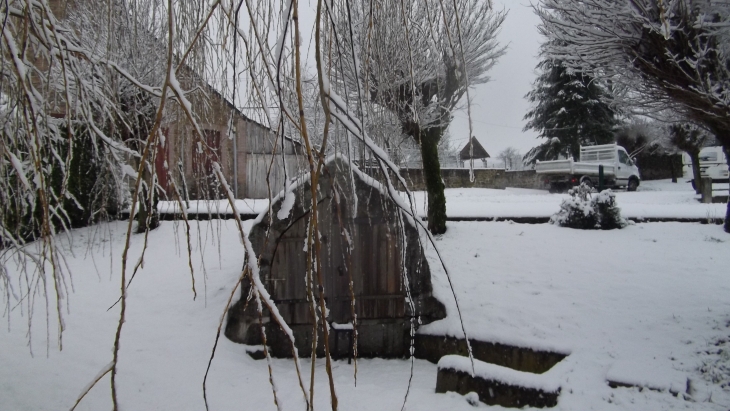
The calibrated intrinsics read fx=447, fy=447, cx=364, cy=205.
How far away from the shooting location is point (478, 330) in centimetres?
502

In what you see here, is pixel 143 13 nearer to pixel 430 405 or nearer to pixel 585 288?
pixel 430 405

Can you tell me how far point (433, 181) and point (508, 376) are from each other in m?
5.15

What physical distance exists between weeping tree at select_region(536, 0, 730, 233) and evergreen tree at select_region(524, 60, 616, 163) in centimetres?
1920

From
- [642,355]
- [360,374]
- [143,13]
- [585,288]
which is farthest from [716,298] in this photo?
[143,13]

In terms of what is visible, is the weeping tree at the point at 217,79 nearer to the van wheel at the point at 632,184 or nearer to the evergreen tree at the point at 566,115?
the van wheel at the point at 632,184

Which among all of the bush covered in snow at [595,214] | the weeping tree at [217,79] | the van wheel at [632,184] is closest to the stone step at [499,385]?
the weeping tree at [217,79]

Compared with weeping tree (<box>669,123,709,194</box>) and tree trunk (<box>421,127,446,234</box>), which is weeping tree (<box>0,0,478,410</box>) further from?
weeping tree (<box>669,123,709,194</box>)

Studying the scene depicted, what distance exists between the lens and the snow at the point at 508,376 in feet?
12.1

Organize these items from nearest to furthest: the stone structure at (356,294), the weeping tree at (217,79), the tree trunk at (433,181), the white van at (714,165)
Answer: the weeping tree at (217,79)
the stone structure at (356,294)
the tree trunk at (433,181)
the white van at (714,165)

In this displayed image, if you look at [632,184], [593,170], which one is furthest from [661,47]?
[632,184]

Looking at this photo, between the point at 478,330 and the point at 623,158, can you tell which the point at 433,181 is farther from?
the point at 623,158

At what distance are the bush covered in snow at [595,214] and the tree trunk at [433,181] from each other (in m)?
2.26

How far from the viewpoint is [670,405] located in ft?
11.5

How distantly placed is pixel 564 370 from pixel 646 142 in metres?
25.2
